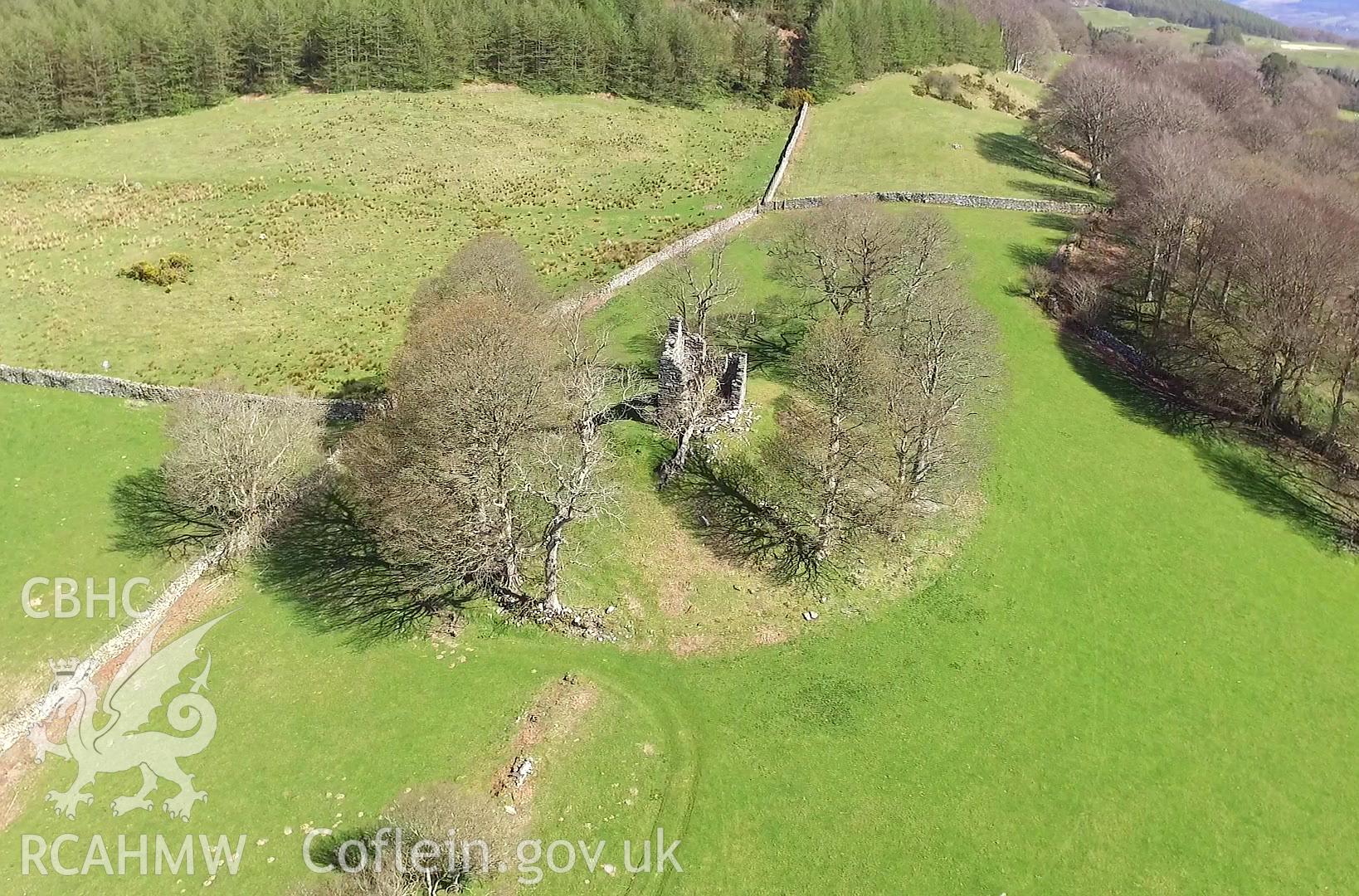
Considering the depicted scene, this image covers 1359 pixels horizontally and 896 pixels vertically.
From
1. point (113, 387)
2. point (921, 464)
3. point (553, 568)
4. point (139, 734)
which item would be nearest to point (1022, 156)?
point (921, 464)

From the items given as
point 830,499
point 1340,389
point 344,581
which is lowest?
point 344,581

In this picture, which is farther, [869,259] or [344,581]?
[869,259]

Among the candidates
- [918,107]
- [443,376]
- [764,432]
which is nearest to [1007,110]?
[918,107]

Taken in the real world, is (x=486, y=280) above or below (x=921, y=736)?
above

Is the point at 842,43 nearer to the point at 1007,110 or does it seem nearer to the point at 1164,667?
the point at 1007,110

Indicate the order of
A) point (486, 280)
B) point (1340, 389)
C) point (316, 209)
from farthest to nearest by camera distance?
point (316, 209)
point (1340, 389)
point (486, 280)

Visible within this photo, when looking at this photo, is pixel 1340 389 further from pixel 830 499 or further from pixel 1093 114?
pixel 1093 114

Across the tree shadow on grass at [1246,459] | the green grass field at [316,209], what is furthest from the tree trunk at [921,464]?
the green grass field at [316,209]
